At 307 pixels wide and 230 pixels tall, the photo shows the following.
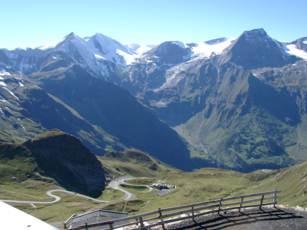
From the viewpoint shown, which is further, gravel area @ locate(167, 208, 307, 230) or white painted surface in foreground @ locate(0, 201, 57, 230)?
gravel area @ locate(167, 208, 307, 230)

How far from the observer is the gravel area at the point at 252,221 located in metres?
52.8

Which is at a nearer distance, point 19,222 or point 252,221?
point 19,222

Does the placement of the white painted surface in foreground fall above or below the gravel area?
above

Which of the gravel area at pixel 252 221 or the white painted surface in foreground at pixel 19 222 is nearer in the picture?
the white painted surface in foreground at pixel 19 222

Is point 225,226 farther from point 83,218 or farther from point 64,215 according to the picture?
point 64,215

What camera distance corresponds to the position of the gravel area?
173 feet

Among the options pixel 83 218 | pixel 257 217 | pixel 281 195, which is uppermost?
pixel 257 217

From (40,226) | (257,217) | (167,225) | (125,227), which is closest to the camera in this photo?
(40,226)

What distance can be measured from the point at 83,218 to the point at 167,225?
144ft

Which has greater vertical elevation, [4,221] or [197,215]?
[4,221]

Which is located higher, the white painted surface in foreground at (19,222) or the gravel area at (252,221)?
the white painted surface in foreground at (19,222)

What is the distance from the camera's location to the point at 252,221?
56.6 metres

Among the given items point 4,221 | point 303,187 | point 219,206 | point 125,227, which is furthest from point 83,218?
point 303,187

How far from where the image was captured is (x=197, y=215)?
2153 inches
